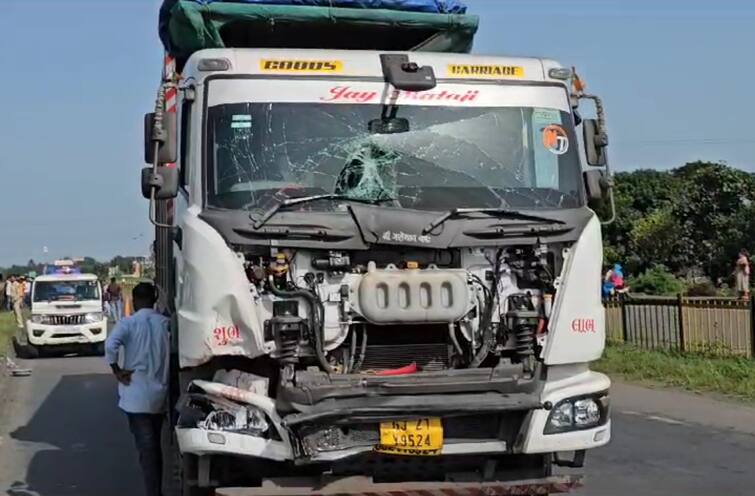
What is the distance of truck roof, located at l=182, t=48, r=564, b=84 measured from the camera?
22.0 ft

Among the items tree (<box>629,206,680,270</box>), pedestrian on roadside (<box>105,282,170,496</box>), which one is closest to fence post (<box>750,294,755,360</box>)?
pedestrian on roadside (<box>105,282,170,496</box>)

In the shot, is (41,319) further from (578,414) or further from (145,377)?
(578,414)

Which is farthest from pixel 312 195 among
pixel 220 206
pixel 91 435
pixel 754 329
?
pixel 754 329

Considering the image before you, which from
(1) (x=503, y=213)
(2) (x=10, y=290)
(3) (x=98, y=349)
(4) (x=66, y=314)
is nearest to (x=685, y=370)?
(1) (x=503, y=213)

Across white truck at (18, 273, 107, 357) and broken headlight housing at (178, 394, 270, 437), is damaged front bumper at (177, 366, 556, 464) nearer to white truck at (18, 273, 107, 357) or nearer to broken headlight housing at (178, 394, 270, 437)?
broken headlight housing at (178, 394, 270, 437)

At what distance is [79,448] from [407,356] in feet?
20.5

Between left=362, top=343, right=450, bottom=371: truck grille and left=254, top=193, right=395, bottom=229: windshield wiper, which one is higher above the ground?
left=254, top=193, right=395, bottom=229: windshield wiper

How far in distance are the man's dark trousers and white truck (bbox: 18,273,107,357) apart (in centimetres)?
1707

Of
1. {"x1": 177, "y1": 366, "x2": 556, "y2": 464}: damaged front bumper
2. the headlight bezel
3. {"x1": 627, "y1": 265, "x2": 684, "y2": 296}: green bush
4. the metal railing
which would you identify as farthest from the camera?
{"x1": 627, "y1": 265, "x2": 684, "y2": 296}: green bush

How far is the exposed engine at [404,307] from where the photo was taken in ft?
20.2

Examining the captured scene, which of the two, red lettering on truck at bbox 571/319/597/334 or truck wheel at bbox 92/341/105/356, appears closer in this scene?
red lettering on truck at bbox 571/319/597/334

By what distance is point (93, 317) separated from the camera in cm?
2477

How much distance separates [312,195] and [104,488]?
14.0ft

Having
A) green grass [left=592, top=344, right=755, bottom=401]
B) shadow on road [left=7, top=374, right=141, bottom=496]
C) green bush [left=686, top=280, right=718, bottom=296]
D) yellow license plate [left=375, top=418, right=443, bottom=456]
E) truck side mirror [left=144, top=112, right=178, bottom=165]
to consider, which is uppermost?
truck side mirror [left=144, top=112, right=178, bottom=165]
